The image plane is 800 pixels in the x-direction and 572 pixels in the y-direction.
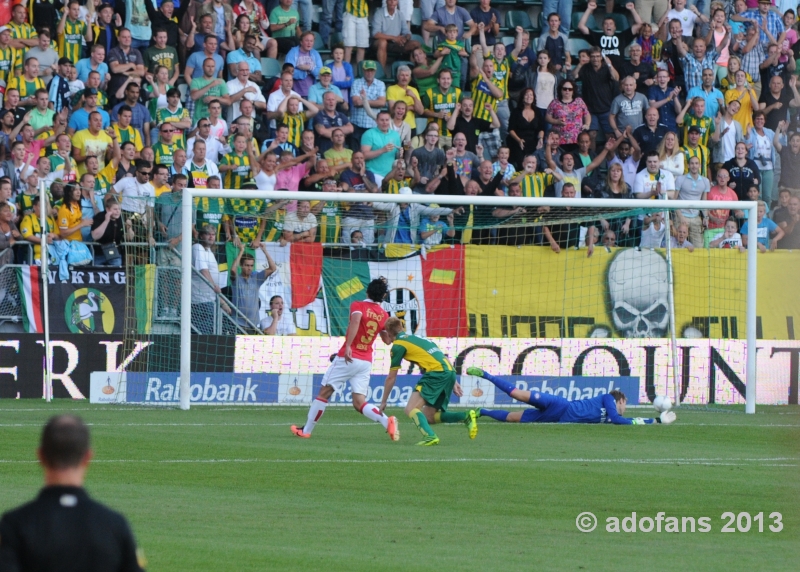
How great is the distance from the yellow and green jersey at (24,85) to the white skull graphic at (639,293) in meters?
10.2

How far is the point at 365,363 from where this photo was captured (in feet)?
48.6

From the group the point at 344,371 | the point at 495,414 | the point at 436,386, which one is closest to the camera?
the point at 344,371

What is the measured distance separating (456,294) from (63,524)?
18112 millimetres

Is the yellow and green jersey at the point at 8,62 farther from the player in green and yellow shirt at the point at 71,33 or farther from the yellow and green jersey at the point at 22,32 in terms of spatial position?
the player in green and yellow shirt at the point at 71,33

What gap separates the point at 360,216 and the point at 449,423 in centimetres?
601

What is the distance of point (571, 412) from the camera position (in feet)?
55.5

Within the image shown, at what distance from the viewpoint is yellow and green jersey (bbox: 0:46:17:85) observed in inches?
854

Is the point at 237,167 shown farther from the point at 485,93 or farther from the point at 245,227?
the point at 485,93

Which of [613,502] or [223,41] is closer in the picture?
[613,502]

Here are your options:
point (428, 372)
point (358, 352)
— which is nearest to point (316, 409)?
point (358, 352)

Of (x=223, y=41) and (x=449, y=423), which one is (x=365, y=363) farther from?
(x=223, y=41)

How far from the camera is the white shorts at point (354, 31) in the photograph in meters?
25.1

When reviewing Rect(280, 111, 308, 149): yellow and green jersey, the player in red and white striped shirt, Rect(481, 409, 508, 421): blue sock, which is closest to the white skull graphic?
Rect(481, 409, 508, 421): blue sock

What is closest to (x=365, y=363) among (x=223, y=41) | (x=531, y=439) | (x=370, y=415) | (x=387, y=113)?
(x=370, y=415)
